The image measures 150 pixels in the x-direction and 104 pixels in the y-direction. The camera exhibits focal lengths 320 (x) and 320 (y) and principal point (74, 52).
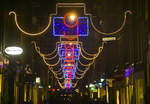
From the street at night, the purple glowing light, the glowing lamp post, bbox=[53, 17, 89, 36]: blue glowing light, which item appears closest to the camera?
bbox=[53, 17, 89, 36]: blue glowing light

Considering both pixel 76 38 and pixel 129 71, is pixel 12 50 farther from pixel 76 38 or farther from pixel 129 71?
pixel 129 71

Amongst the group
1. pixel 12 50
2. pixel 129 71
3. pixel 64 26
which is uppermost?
pixel 64 26

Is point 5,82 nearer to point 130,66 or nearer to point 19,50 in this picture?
point 19,50

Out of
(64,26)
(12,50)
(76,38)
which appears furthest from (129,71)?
(12,50)

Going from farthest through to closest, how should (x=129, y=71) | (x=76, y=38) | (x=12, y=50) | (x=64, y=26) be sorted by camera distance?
(x=129, y=71), (x=76, y=38), (x=12, y=50), (x=64, y=26)

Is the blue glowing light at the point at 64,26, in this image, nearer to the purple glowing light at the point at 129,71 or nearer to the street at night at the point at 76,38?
the street at night at the point at 76,38

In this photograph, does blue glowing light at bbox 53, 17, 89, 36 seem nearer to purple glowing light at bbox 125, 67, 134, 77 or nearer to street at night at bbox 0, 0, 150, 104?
street at night at bbox 0, 0, 150, 104

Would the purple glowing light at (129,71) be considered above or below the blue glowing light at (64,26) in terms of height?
below

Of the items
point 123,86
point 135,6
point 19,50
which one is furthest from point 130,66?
point 19,50

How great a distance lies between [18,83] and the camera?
26750 millimetres

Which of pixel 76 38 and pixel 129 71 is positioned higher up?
pixel 76 38

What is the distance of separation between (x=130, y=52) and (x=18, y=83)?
9.80 meters

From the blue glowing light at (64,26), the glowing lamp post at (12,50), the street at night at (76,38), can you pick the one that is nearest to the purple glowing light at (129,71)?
the street at night at (76,38)

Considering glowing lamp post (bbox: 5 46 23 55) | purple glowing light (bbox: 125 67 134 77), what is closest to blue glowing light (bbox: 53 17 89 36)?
glowing lamp post (bbox: 5 46 23 55)
